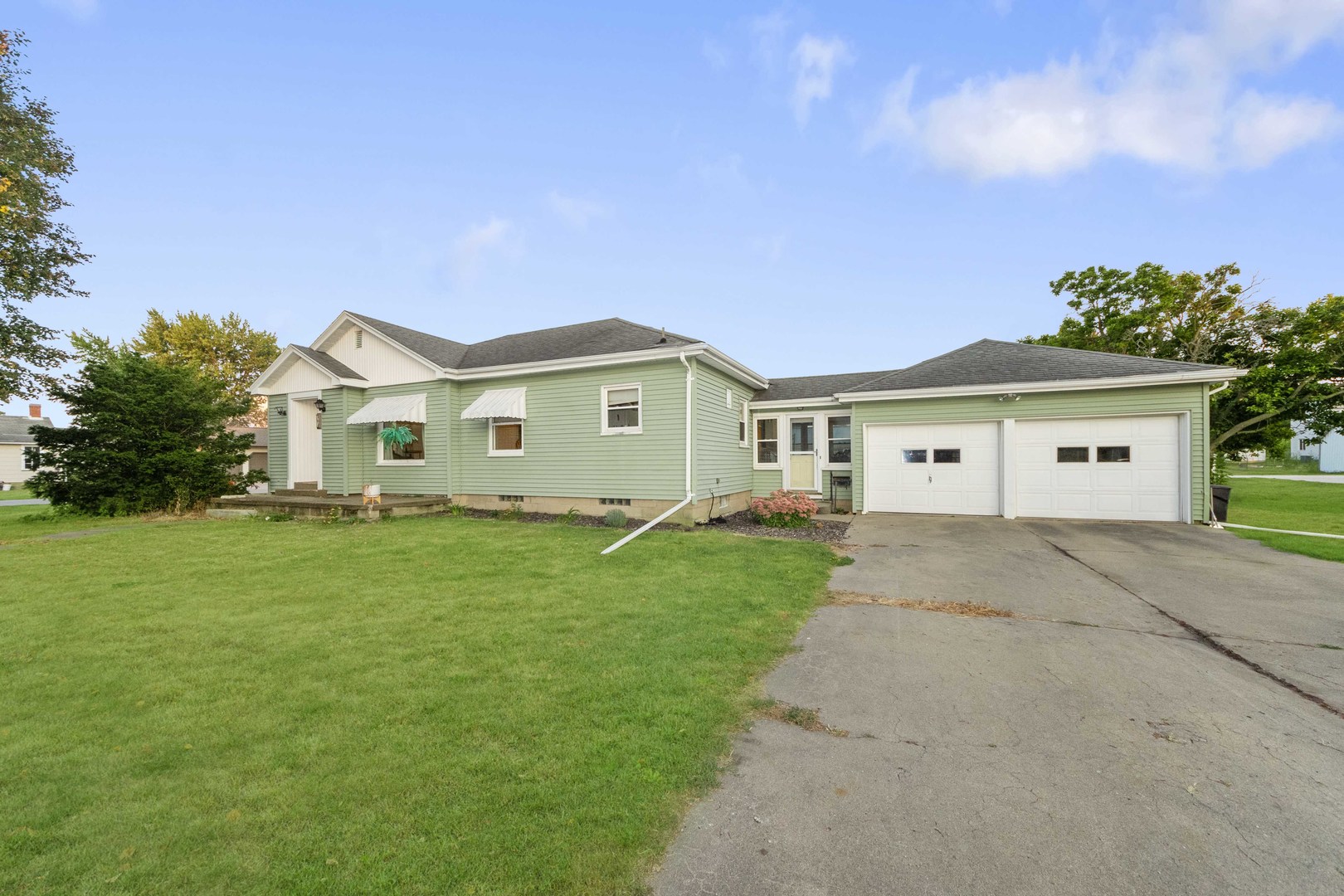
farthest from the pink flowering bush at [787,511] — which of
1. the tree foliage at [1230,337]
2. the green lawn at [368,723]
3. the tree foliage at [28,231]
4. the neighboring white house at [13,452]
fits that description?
the neighboring white house at [13,452]

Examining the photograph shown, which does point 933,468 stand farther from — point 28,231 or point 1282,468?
point 1282,468

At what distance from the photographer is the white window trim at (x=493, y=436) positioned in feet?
44.3

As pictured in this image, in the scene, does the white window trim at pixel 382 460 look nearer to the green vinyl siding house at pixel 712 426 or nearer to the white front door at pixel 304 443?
the green vinyl siding house at pixel 712 426

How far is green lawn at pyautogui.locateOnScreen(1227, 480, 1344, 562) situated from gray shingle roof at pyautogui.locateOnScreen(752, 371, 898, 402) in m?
8.70

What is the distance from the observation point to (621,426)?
12.5 m

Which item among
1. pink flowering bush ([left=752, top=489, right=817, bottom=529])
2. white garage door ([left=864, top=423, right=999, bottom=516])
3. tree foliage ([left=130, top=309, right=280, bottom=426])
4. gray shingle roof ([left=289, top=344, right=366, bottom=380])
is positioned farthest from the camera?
tree foliage ([left=130, top=309, right=280, bottom=426])

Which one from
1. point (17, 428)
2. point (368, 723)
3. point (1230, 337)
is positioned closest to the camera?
point (368, 723)

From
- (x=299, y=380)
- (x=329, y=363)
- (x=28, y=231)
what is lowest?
(x=299, y=380)

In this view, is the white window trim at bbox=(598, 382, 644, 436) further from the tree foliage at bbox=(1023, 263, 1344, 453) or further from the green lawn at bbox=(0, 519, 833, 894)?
the tree foliage at bbox=(1023, 263, 1344, 453)

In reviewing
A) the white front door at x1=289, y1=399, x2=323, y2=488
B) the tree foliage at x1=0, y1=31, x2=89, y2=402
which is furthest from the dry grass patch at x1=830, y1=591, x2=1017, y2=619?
the tree foliage at x1=0, y1=31, x2=89, y2=402

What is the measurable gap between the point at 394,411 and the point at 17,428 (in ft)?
144

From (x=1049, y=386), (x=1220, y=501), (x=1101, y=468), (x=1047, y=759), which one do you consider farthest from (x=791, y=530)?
(x=1220, y=501)

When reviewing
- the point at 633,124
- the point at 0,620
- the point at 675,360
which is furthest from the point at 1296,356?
the point at 0,620

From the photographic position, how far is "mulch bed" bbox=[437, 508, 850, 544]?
10.5 m
